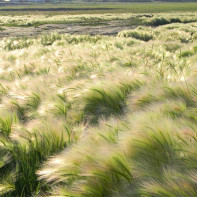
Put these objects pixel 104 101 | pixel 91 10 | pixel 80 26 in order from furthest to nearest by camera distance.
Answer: pixel 91 10 < pixel 80 26 < pixel 104 101

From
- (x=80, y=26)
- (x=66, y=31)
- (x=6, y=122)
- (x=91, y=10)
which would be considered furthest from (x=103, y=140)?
(x=91, y=10)

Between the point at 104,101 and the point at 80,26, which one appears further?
the point at 80,26

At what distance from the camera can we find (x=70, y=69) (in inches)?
141

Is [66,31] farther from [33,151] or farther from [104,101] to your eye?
[33,151]

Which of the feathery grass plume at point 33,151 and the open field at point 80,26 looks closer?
the feathery grass plume at point 33,151

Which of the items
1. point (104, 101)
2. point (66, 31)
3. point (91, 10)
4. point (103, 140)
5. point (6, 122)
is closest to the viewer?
point (103, 140)

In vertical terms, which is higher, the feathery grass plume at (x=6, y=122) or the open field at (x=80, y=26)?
the open field at (x=80, y=26)

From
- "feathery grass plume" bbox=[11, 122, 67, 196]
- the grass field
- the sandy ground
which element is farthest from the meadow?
the grass field

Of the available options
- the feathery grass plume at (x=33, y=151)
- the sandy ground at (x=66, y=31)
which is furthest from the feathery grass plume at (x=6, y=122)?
the sandy ground at (x=66, y=31)

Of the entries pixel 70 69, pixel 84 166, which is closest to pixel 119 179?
pixel 84 166

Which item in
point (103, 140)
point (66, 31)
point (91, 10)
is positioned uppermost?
point (91, 10)

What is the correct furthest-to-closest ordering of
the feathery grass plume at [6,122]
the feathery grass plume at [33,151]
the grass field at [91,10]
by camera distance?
the grass field at [91,10] → the feathery grass plume at [6,122] → the feathery grass plume at [33,151]

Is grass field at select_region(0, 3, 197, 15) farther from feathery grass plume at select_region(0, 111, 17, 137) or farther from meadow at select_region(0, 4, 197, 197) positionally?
feathery grass plume at select_region(0, 111, 17, 137)

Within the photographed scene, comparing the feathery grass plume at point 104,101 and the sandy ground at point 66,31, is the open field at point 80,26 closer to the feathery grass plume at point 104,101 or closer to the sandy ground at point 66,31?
the sandy ground at point 66,31
